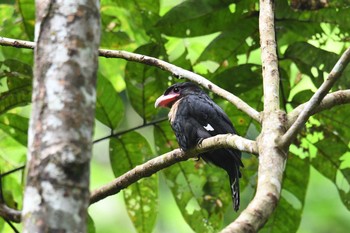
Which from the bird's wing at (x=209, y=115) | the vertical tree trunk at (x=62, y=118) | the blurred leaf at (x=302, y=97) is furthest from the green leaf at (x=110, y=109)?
the vertical tree trunk at (x=62, y=118)

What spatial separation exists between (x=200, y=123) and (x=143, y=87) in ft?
1.35

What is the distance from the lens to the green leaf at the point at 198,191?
4410mm

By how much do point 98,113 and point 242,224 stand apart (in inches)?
97.4

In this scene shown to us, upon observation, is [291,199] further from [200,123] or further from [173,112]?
[173,112]

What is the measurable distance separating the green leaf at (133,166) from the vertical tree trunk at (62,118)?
2296 mm

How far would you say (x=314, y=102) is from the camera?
8.37 ft

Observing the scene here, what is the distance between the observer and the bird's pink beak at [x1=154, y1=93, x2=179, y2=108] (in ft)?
14.7

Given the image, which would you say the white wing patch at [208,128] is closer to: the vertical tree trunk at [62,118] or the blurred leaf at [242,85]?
the blurred leaf at [242,85]

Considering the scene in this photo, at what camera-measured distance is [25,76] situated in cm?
411

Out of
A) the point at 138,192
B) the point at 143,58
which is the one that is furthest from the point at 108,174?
the point at 143,58

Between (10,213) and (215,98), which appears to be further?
(215,98)

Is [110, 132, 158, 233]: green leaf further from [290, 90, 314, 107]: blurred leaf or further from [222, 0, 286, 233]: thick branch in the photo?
[222, 0, 286, 233]: thick branch

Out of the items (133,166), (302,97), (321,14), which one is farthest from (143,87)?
(321,14)

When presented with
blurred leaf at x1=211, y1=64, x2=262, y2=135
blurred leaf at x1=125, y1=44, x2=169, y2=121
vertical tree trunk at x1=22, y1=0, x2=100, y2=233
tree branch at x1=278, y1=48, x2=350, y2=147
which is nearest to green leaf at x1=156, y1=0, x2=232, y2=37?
blurred leaf at x1=125, y1=44, x2=169, y2=121
